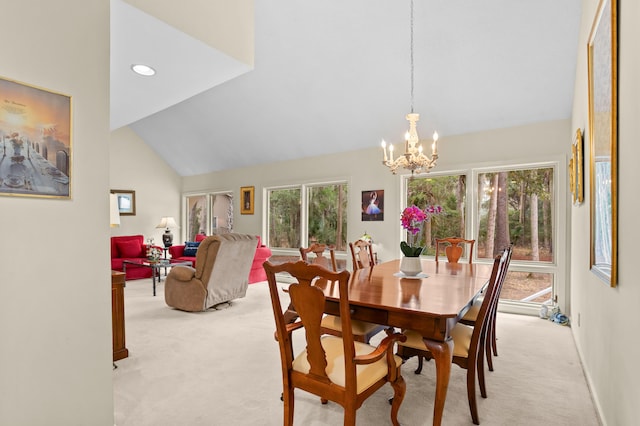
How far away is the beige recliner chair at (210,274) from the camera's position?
167 inches

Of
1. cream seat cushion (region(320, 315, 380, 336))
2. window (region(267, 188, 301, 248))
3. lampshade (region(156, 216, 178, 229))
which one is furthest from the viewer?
lampshade (region(156, 216, 178, 229))

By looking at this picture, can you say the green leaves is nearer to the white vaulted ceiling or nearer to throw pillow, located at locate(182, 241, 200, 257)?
the white vaulted ceiling

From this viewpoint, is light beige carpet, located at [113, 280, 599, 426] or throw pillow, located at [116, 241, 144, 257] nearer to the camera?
light beige carpet, located at [113, 280, 599, 426]

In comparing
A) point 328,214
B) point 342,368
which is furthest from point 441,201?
point 342,368

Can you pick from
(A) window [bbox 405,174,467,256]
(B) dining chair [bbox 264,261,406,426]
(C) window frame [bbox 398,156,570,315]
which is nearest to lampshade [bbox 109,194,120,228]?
(B) dining chair [bbox 264,261,406,426]

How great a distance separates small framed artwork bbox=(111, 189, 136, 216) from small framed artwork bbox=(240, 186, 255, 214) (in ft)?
8.67

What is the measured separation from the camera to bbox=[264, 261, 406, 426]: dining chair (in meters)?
1.51

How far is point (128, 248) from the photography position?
7.02 meters

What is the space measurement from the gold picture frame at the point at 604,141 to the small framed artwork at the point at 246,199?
6012 mm

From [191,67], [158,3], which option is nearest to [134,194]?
[191,67]

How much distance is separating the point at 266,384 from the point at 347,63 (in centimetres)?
373

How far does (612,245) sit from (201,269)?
3.94m

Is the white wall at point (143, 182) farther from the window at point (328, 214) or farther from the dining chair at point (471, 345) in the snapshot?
the dining chair at point (471, 345)

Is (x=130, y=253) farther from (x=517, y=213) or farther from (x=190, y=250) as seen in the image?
(x=517, y=213)
